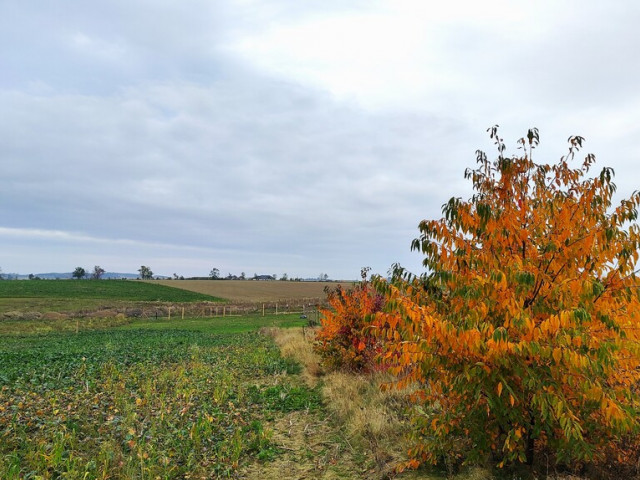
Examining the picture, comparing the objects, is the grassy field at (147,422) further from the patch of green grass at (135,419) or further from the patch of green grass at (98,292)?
the patch of green grass at (98,292)

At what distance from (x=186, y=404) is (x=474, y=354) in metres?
7.34

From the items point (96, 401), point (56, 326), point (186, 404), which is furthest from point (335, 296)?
point (56, 326)

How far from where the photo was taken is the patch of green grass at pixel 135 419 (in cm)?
602

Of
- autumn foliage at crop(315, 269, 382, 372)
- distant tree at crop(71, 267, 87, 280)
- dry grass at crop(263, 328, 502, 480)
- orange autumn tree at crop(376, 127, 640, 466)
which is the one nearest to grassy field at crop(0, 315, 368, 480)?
dry grass at crop(263, 328, 502, 480)

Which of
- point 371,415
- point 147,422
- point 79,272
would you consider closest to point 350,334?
point 371,415

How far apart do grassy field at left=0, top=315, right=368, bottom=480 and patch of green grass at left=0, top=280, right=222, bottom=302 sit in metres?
64.7

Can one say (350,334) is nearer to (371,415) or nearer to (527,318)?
(371,415)

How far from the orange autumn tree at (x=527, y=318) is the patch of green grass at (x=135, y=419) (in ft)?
12.1

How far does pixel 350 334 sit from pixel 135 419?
656 centimetres

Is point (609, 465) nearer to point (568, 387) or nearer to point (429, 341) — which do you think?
point (568, 387)

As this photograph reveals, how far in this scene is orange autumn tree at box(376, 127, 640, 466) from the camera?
4.06m

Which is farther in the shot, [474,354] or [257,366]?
[257,366]

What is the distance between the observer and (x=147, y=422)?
7973 millimetres

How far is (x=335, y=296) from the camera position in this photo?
14094 mm
